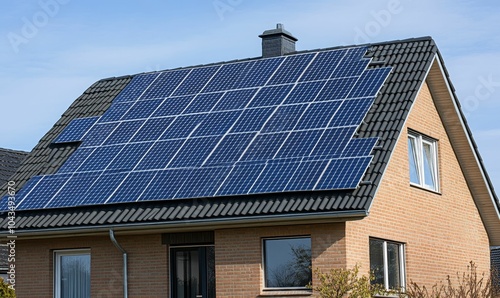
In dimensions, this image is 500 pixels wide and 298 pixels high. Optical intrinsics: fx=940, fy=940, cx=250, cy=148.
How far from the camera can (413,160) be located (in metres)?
21.7

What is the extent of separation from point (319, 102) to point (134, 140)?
Answer: 14.4ft

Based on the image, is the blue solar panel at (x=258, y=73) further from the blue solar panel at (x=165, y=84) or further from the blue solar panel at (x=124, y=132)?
the blue solar panel at (x=124, y=132)

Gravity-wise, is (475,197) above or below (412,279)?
above

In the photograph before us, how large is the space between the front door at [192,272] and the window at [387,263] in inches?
133

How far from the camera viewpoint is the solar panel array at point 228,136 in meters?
18.8

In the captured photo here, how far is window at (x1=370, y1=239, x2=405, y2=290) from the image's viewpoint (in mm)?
19297

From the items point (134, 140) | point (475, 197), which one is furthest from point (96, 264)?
point (475, 197)

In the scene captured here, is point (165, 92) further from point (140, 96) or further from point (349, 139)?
point (349, 139)

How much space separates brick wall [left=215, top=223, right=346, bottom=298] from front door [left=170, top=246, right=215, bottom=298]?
840 millimetres

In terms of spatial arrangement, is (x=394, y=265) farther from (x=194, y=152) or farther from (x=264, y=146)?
(x=194, y=152)

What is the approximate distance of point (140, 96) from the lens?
23.8 meters

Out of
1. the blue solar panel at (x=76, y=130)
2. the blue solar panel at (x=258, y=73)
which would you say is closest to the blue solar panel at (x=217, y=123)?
the blue solar panel at (x=258, y=73)

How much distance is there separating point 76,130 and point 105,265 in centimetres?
424

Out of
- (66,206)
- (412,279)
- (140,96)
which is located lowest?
(412,279)
